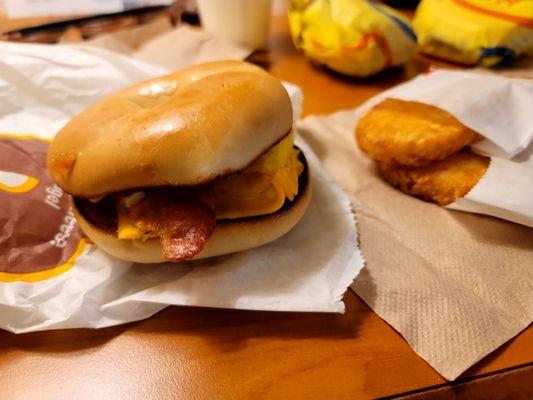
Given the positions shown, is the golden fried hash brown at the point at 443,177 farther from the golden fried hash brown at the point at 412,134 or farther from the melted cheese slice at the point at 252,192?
the melted cheese slice at the point at 252,192

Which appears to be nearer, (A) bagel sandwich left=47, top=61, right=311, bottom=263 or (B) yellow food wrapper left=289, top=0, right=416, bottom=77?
(A) bagel sandwich left=47, top=61, right=311, bottom=263

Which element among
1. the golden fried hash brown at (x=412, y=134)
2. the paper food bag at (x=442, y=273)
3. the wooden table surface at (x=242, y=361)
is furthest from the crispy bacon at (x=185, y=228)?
the golden fried hash brown at (x=412, y=134)

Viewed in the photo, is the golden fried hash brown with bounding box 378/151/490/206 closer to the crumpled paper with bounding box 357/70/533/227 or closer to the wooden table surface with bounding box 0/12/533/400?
the crumpled paper with bounding box 357/70/533/227

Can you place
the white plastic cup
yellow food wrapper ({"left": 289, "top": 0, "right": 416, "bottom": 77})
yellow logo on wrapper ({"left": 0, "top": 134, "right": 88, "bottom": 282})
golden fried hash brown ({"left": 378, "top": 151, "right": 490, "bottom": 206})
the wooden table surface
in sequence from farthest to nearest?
the white plastic cup < yellow food wrapper ({"left": 289, "top": 0, "right": 416, "bottom": 77}) < golden fried hash brown ({"left": 378, "top": 151, "right": 490, "bottom": 206}) < yellow logo on wrapper ({"left": 0, "top": 134, "right": 88, "bottom": 282}) < the wooden table surface

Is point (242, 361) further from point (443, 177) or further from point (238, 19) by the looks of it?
point (238, 19)

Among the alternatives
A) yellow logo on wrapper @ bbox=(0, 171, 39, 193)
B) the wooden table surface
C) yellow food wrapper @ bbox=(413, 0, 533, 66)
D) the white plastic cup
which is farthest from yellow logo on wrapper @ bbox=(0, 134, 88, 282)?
yellow food wrapper @ bbox=(413, 0, 533, 66)

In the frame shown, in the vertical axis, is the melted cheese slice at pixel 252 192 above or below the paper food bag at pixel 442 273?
above
